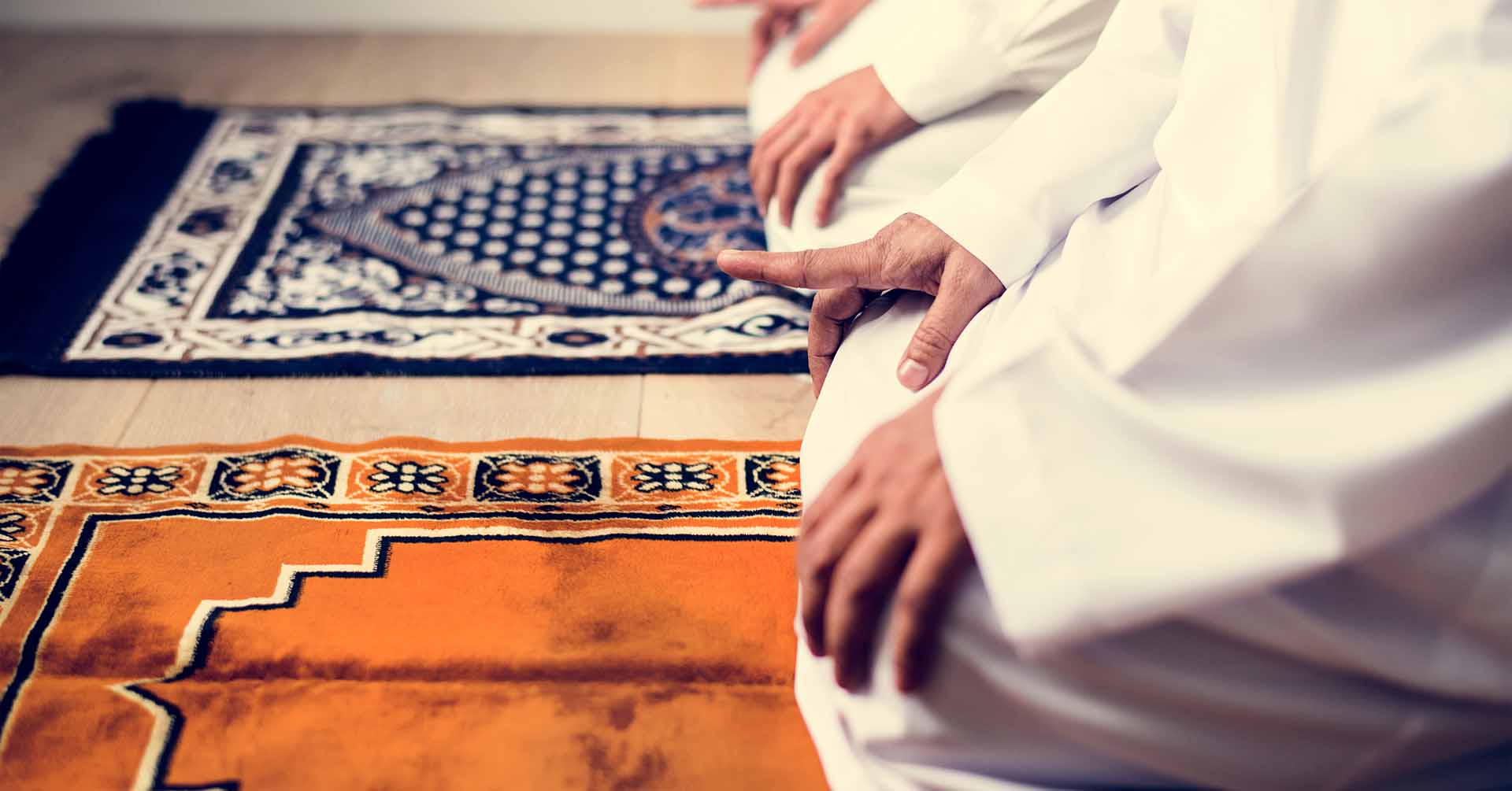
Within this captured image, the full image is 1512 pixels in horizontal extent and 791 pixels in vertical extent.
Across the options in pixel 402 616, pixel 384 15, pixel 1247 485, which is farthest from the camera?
pixel 384 15

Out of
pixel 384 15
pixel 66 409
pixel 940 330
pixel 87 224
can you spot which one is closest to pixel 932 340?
pixel 940 330

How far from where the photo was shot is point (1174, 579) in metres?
0.50

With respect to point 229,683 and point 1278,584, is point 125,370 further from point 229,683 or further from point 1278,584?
point 1278,584

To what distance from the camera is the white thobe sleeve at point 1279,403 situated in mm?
484

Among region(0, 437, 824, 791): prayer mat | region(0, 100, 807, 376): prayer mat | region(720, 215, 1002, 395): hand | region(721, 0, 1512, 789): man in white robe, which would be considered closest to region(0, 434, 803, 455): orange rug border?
region(0, 437, 824, 791): prayer mat

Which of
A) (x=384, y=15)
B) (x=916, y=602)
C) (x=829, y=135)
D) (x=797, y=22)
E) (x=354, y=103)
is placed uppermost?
(x=384, y=15)

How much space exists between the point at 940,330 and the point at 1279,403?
275 millimetres

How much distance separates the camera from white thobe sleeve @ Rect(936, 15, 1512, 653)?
0.48 meters

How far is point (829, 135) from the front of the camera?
3.57ft

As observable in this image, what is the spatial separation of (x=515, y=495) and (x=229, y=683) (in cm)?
28

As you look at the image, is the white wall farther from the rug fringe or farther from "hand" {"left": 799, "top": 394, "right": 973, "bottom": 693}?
"hand" {"left": 799, "top": 394, "right": 973, "bottom": 693}

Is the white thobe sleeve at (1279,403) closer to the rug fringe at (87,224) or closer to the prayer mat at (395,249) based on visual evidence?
the prayer mat at (395,249)

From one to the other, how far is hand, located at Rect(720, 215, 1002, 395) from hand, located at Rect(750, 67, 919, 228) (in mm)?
251

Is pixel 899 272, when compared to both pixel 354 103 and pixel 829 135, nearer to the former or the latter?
pixel 829 135
